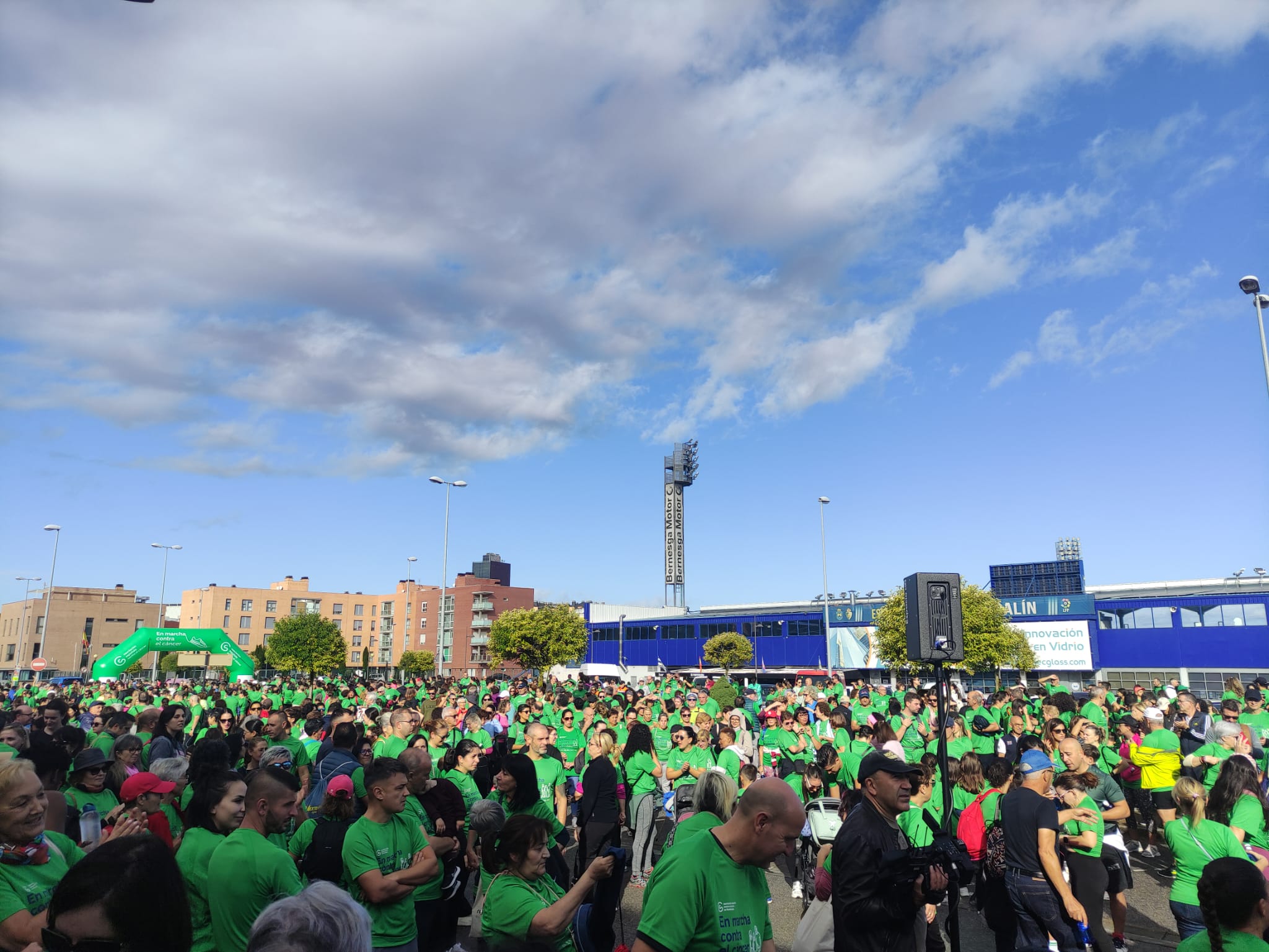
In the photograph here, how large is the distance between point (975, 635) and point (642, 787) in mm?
31944

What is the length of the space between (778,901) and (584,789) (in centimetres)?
Result: 268

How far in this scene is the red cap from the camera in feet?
15.8

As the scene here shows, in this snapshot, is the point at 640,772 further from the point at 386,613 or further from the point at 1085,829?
the point at 386,613

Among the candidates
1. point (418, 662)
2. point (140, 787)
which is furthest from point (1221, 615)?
point (418, 662)

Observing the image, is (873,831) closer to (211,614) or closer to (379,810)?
(379,810)

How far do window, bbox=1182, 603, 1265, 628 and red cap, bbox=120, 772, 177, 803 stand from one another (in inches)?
1990

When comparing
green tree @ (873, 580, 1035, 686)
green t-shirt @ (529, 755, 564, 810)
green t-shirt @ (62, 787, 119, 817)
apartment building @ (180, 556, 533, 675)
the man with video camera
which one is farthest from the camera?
apartment building @ (180, 556, 533, 675)

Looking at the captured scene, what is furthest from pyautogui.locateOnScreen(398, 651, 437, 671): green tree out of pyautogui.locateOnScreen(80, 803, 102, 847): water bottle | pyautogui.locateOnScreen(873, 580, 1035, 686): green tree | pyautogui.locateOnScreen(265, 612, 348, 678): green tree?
pyautogui.locateOnScreen(80, 803, 102, 847): water bottle

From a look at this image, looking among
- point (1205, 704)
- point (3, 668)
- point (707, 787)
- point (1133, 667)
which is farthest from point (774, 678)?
point (3, 668)

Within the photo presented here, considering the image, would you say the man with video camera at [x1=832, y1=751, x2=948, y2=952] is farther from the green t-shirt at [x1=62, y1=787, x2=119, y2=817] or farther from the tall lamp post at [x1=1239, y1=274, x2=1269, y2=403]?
the tall lamp post at [x1=1239, y1=274, x2=1269, y2=403]

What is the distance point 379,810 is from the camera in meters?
4.52

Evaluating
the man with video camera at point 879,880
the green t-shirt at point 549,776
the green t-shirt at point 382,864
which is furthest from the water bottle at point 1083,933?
the green t-shirt at point 549,776

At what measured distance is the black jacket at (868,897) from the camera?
3.93m

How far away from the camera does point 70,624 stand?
105 meters
